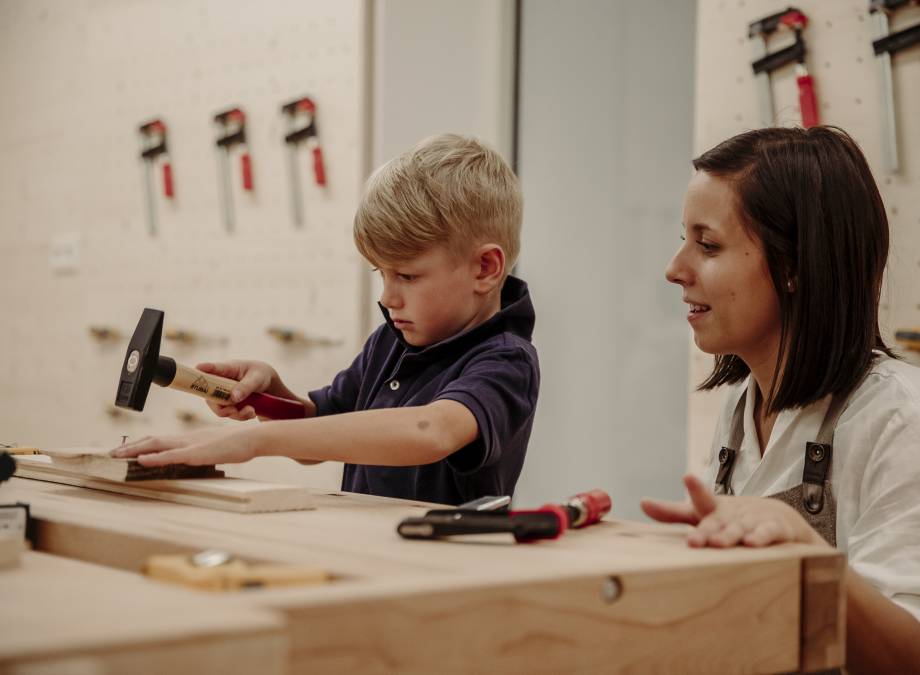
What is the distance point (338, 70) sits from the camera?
359 cm

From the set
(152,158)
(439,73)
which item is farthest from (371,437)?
(152,158)

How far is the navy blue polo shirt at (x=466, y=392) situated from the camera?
4.68 feet

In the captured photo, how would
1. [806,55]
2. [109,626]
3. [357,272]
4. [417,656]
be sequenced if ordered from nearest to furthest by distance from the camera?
1. [109,626]
2. [417,656]
3. [806,55]
4. [357,272]

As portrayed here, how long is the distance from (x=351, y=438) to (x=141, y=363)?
1.20 ft

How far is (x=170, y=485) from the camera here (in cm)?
118

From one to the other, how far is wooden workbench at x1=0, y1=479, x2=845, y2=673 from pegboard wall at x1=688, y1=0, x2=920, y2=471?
150 cm

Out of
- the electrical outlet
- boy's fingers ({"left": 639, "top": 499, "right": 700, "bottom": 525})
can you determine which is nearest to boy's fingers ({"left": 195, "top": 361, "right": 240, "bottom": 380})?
boy's fingers ({"left": 639, "top": 499, "right": 700, "bottom": 525})

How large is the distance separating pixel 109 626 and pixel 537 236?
319 centimetres

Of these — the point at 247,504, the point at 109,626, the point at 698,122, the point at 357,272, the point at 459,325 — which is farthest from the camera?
the point at 357,272

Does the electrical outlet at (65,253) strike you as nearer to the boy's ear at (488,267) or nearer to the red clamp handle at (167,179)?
the red clamp handle at (167,179)

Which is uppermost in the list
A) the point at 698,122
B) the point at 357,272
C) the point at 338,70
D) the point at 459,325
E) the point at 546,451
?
the point at 338,70

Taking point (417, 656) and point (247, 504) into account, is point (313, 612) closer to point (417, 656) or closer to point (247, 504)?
point (417, 656)

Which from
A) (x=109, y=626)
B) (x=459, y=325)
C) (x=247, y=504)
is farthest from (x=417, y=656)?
(x=459, y=325)

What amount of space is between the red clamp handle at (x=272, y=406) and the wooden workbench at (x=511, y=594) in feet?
2.05
